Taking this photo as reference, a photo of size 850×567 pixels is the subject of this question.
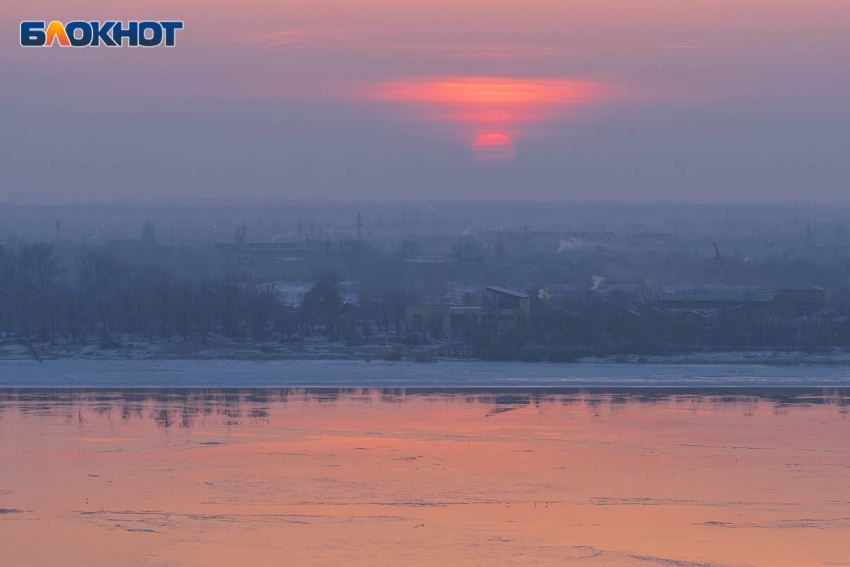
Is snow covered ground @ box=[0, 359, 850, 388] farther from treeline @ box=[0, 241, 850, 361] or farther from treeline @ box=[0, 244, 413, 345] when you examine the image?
treeline @ box=[0, 244, 413, 345]

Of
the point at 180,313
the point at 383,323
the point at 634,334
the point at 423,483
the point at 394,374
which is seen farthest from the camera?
the point at 383,323

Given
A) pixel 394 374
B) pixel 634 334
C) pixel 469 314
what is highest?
pixel 469 314

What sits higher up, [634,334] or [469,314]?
[469,314]

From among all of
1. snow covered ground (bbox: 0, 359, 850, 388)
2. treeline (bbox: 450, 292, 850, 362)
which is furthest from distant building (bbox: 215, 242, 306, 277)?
snow covered ground (bbox: 0, 359, 850, 388)

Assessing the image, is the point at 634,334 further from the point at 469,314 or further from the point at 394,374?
the point at 394,374

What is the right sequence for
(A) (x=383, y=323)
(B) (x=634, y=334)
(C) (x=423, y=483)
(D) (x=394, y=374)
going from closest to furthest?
(C) (x=423, y=483) < (D) (x=394, y=374) < (B) (x=634, y=334) < (A) (x=383, y=323)

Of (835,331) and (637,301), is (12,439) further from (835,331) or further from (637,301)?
(637,301)

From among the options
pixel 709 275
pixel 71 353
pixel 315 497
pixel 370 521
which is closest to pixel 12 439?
pixel 315 497

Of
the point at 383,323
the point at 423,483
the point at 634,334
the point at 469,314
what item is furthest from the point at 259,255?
the point at 423,483

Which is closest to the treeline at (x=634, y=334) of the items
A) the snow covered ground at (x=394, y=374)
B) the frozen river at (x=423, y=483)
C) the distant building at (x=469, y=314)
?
the distant building at (x=469, y=314)

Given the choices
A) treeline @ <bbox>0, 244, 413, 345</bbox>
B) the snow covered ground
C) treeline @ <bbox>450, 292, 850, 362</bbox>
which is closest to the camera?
the snow covered ground
